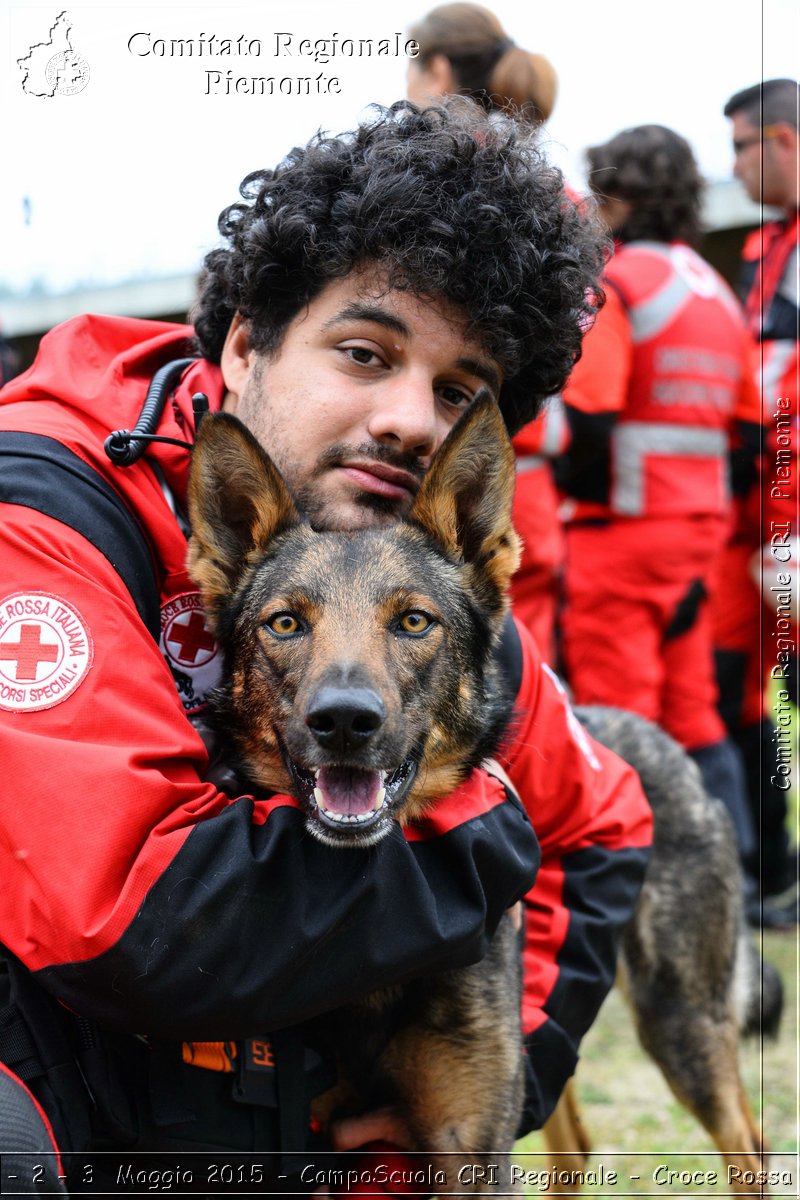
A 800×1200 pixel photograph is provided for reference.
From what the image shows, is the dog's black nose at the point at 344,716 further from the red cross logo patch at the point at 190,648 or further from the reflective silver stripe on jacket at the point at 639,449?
the reflective silver stripe on jacket at the point at 639,449

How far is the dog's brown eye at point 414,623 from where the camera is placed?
2.71 meters

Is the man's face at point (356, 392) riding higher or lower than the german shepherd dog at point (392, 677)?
higher

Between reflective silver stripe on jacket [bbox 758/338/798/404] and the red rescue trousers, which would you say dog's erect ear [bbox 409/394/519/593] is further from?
reflective silver stripe on jacket [bbox 758/338/798/404]

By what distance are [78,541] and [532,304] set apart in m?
1.35

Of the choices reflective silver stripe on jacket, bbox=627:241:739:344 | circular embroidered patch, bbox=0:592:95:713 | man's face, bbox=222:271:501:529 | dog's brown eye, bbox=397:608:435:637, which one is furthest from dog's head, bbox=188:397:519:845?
reflective silver stripe on jacket, bbox=627:241:739:344

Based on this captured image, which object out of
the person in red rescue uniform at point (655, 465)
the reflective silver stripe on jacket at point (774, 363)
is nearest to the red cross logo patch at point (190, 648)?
the person in red rescue uniform at point (655, 465)

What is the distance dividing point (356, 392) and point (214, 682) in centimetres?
80

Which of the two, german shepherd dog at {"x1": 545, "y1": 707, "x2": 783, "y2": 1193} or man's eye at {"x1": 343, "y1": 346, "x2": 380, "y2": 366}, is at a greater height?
man's eye at {"x1": 343, "y1": 346, "x2": 380, "y2": 366}

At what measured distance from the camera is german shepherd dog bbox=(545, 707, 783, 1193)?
4215 mm

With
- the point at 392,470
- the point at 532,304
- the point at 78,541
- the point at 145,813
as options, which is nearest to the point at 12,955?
the point at 145,813

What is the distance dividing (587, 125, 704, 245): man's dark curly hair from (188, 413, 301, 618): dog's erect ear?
3766 millimetres

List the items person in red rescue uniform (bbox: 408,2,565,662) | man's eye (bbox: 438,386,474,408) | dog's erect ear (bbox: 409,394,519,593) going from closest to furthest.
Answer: dog's erect ear (bbox: 409,394,519,593), man's eye (bbox: 438,386,474,408), person in red rescue uniform (bbox: 408,2,565,662)

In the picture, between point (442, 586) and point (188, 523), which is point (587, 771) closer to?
point (442, 586)

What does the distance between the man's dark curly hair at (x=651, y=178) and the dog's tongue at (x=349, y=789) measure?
14.2 ft
